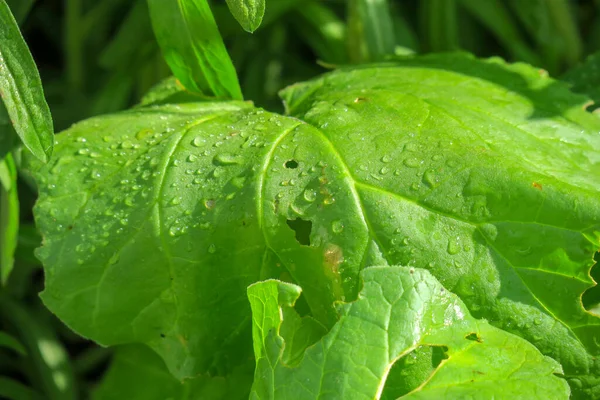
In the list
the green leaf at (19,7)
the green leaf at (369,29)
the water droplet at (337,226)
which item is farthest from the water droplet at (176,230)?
the green leaf at (369,29)

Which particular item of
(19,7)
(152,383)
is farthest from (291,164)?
(19,7)

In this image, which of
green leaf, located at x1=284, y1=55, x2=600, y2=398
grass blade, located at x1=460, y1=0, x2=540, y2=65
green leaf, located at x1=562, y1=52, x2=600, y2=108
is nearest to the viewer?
green leaf, located at x1=284, y1=55, x2=600, y2=398

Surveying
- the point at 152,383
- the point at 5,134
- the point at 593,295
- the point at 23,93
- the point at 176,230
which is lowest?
the point at 152,383

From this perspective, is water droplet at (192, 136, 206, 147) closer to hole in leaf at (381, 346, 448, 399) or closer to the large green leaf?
the large green leaf

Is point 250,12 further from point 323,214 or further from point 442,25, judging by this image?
point 442,25

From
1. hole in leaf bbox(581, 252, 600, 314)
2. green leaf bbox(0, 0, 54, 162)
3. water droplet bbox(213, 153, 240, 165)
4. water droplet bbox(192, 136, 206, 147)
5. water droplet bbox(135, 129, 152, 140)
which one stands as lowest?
hole in leaf bbox(581, 252, 600, 314)

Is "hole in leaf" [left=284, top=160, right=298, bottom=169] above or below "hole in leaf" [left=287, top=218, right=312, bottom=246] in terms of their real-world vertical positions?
above

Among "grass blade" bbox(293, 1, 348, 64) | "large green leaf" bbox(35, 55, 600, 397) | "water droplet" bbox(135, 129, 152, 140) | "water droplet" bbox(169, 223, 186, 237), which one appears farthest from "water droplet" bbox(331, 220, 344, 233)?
"grass blade" bbox(293, 1, 348, 64)

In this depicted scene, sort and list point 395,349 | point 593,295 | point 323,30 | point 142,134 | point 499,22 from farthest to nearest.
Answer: point 499,22 → point 323,30 → point 142,134 → point 593,295 → point 395,349
